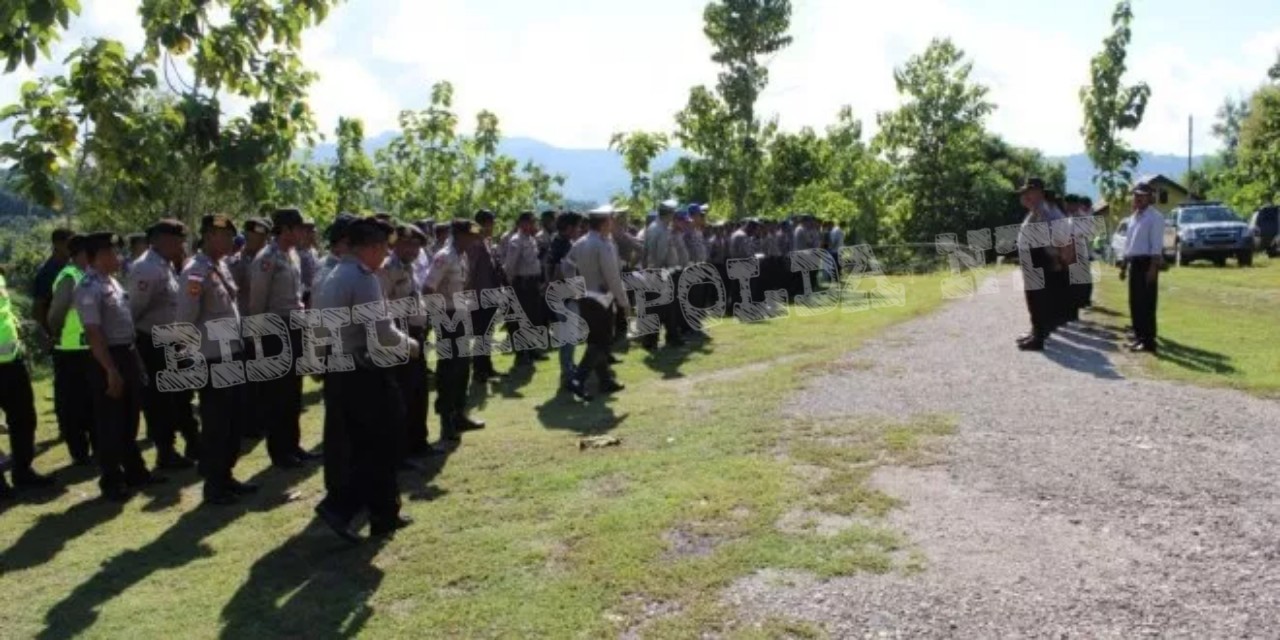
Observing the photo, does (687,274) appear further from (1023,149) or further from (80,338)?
(1023,149)

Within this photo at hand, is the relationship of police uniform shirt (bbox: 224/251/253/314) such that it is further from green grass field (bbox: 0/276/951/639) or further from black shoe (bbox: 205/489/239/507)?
black shoe (bbox: 205/489/239/507)

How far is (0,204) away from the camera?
83.6 m

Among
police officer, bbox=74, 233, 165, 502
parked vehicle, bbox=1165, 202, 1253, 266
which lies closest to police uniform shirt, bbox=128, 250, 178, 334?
police officer, bbox=74, 233, 165, 502

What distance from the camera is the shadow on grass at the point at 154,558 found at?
202 inches

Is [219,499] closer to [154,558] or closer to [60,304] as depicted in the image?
[154,558]

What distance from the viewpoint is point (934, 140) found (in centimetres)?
4209

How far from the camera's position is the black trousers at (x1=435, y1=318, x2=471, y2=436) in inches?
338

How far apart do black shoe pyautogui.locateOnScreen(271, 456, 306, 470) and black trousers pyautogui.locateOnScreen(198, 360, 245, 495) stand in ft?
2.79

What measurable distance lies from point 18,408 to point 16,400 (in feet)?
0.22

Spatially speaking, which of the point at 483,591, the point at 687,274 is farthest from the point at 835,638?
the point at 687,274

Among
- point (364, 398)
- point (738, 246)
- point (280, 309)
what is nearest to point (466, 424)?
point (280, 309)

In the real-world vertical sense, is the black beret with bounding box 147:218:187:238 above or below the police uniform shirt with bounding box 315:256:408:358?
above

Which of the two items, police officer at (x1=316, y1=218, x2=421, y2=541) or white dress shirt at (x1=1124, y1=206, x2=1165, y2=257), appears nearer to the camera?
police officer at (x1=316, y1=218, x2=421, y2=541)

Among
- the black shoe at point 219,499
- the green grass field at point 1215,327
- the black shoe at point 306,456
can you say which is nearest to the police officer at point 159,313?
the black shoe at point 306,456
